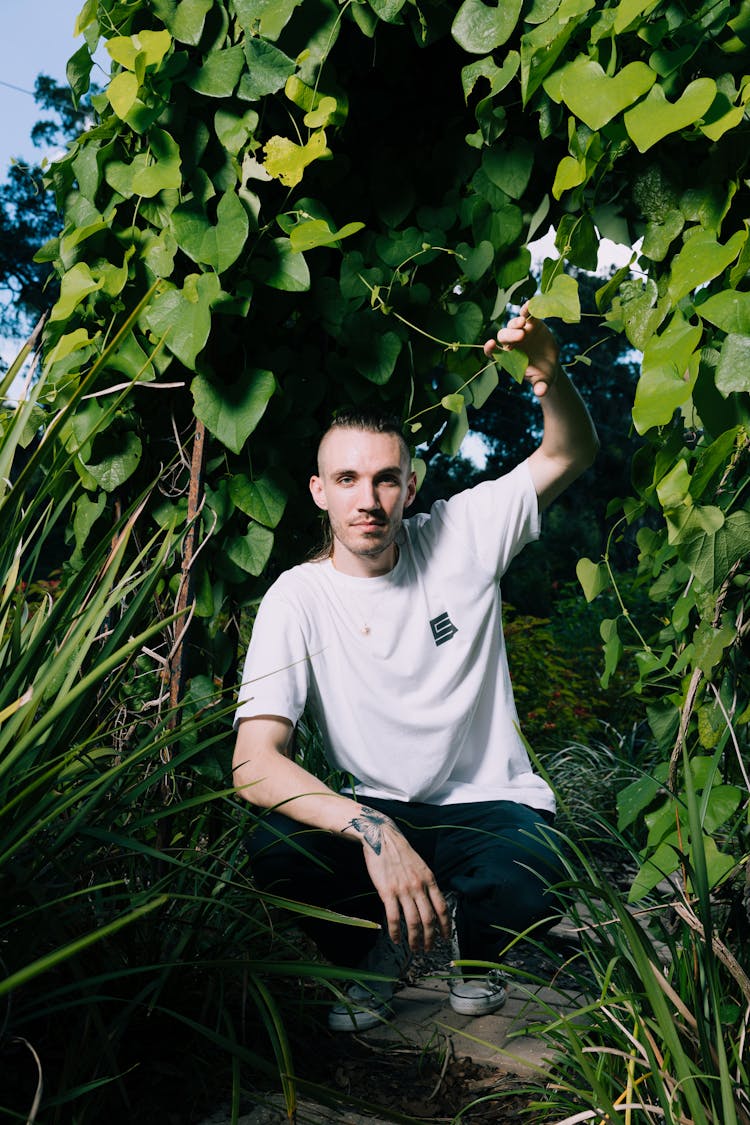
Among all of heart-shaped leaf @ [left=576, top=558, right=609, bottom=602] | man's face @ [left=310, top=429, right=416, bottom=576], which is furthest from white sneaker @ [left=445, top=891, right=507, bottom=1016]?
man's face @ [left=310, top=429, right=416, bottom=576]

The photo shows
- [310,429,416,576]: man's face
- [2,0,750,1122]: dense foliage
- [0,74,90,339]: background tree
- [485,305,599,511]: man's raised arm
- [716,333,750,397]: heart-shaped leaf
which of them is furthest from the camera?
[0,74,90,339]: background tree

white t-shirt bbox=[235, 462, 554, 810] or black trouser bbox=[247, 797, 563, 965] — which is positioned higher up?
white t-shirt bbox=[235, 462, 554, 810]

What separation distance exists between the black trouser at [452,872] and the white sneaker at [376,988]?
0.15 feet

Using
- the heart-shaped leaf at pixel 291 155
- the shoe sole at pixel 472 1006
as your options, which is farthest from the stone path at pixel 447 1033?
the heart-shaped leaf at pixel 291 155

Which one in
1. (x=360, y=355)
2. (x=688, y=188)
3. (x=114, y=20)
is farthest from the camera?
(x=360, y=355)

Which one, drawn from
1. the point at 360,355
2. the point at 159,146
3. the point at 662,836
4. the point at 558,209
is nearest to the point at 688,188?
the point at 558,209

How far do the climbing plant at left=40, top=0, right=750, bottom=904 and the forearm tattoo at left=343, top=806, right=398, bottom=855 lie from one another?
442 millimetres

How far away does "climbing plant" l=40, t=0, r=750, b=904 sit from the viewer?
1.44 m

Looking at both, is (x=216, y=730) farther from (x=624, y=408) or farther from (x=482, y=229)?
(x=624, y=408)

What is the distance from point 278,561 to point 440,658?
484 mm

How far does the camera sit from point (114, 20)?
1.77m

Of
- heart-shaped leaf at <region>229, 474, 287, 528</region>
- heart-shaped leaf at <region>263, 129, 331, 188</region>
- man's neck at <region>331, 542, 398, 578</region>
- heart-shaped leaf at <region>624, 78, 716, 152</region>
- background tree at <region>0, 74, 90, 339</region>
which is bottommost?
man's neck at <region>331, 542, 398, 578</region>

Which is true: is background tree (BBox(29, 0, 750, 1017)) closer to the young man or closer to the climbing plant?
the climbing plant

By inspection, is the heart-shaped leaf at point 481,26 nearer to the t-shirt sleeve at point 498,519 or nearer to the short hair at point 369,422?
the short hair at point 369,422
